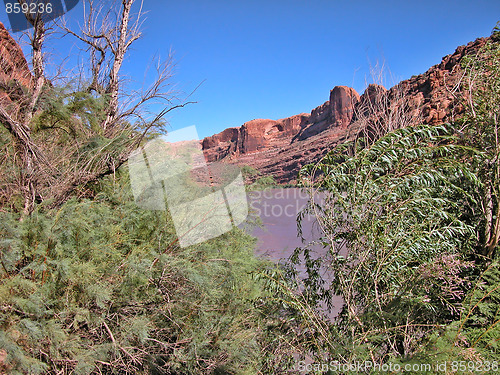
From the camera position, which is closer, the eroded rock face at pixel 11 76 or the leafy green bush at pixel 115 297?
the leafy green bush at pixel 115 297

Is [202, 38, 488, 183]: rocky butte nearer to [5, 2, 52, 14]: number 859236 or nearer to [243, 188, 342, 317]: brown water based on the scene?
[243, 188, 342, 317]: brown water

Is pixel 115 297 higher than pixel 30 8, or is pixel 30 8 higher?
pixel 30 8

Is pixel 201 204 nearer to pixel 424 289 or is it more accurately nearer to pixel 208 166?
pixel 208 166

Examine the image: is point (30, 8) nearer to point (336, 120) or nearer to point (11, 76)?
point (11, 76)

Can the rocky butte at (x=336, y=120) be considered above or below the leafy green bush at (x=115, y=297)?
above

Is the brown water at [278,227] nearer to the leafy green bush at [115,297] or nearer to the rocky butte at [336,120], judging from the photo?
the rocky butte at [336,120]

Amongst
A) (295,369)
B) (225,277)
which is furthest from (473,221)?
(225,277)

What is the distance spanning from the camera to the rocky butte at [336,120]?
666 centimetres

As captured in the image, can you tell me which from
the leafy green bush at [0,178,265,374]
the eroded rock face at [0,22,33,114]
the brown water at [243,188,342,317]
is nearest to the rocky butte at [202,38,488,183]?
the brown water at [243,188,342,317]

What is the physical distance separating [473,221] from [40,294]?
4391 millimetres

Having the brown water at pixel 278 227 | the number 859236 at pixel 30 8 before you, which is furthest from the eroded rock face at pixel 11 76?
the brown water at pixel 278 227

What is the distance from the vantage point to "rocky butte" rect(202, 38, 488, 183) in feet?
21.9

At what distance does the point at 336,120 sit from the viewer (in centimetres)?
6059

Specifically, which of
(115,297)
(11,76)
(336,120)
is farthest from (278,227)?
(336,120)
